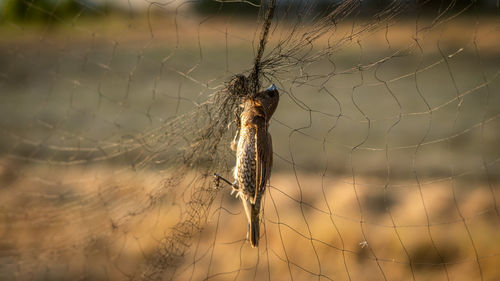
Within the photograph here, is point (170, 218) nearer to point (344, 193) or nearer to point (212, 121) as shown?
point (344, 193)

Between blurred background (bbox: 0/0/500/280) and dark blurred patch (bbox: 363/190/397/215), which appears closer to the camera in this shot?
blurred background (bbox: 0/0/500/280)

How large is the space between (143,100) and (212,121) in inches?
308

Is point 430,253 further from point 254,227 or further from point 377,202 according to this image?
point 254,227

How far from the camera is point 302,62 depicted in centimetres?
180

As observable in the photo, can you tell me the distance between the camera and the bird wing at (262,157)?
1.74 meters

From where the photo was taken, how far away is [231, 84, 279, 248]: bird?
1756 millimetres

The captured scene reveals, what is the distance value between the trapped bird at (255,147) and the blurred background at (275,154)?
5.3 inches

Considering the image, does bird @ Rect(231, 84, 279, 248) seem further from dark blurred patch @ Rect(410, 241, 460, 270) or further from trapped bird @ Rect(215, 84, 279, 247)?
dark blurred patch @ Rect(410, 241, 460, 270)

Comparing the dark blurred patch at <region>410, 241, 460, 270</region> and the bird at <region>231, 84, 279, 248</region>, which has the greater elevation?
the bird at <region>231, 84, 279, 248</region>

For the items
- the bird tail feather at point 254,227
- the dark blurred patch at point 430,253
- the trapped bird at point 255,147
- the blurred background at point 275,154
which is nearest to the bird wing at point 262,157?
the trapped bird at point 255,147

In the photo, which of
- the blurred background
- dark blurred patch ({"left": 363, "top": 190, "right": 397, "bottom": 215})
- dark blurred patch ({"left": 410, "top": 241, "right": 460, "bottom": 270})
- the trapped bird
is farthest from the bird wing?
dark blurred patch ({"left": 363, "top": 190, "right": 397, "bottom": 215})

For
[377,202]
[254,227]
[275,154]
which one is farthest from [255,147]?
[377,202]

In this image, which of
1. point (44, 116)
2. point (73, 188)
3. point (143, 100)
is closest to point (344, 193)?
point (73, 188)

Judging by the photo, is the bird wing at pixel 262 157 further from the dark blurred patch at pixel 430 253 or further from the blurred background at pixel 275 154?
the dark blurred patch at pixel 430 253
